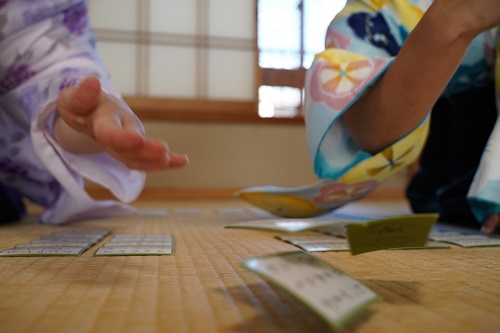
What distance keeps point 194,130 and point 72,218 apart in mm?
1681

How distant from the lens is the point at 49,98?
0.81m

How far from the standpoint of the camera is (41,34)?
0.88 m

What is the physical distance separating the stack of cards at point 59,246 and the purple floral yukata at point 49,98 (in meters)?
0.14

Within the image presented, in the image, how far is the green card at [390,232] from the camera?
343 millimetres

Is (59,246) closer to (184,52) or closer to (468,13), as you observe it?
(468,13)

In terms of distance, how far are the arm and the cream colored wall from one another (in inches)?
71.5

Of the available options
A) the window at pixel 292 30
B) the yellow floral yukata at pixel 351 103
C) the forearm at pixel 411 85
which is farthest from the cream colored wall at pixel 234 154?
Result: the forearm at pixel 411 85

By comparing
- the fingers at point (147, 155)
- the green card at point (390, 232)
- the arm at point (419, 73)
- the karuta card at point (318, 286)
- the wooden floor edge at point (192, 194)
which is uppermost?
the arm at point (419, 73)

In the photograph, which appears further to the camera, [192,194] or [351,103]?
[192,194]

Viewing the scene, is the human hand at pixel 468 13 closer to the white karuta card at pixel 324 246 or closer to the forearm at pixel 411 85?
the forearm at pixel 411 85

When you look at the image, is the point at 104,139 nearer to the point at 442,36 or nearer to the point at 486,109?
the point at 442,36

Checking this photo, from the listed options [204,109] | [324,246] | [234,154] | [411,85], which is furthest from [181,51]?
[324,246]

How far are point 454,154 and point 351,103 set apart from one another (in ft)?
1.56

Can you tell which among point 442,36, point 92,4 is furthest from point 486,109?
point 92,4
